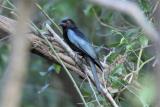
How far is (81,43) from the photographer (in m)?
3.84

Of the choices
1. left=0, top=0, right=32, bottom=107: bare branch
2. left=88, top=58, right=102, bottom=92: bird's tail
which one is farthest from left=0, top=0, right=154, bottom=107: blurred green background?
left=0, top=0, right=32, bottom=107: bare branch

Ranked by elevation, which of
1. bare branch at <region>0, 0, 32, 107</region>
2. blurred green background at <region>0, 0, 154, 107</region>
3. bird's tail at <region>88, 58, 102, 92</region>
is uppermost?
bare branch at <region>0, 0, 32, 107</region>

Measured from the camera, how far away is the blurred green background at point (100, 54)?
3.34 metres

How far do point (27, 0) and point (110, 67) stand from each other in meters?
2.70

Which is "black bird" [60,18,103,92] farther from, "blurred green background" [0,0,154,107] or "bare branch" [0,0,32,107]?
"bare branch" [0,0,32,107]

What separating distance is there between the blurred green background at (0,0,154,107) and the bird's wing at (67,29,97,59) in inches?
6.0

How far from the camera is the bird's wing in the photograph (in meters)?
3.71

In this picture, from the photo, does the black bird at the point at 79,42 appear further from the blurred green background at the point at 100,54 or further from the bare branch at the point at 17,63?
the bare branch at the point at 17,63

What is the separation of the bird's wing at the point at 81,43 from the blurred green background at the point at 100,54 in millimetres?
151

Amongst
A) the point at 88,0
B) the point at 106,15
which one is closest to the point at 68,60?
the point at 106,15

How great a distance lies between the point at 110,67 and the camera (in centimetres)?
343

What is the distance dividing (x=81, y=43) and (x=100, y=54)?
70 cm

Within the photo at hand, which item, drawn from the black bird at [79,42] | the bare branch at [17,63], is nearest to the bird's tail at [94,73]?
the black bird at [79,42]

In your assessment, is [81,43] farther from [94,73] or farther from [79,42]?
[94,73]
